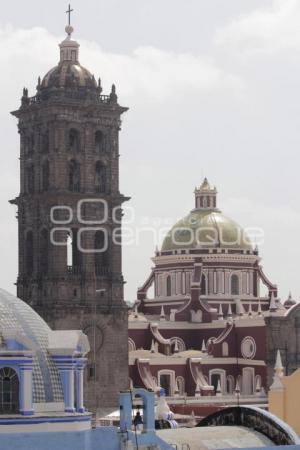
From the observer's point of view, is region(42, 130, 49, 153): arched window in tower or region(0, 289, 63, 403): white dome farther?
region(42, 130, 49, 153): arched window in tower

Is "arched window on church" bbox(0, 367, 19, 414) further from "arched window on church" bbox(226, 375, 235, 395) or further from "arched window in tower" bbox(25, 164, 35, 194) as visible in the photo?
"arched window on church" bbox(226, 375, 235, 395)

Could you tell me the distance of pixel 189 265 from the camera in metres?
86.6

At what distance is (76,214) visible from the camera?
226 feet

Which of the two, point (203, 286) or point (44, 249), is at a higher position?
point (44, 249)

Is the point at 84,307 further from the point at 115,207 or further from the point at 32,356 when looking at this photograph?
the point at 32,356

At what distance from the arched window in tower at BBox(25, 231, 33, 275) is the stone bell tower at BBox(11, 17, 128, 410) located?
5 centimetres

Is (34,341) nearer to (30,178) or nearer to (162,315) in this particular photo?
(30,178)

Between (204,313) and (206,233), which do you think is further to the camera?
(206,233)

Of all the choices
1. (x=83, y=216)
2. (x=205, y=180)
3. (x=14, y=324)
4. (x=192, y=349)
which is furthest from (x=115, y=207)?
(x=14, y=324)

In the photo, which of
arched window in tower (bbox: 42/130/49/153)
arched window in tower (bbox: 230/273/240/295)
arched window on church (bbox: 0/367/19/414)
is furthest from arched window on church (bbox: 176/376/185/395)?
arched window on church (bbox: 0/367/19/414)

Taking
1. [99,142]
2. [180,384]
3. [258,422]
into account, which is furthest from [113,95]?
[258,422]

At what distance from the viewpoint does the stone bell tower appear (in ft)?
225

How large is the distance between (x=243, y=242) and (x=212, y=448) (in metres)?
57.4

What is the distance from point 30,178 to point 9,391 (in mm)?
42722
